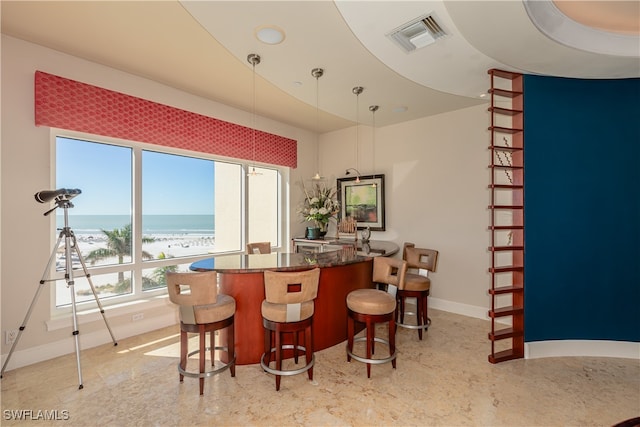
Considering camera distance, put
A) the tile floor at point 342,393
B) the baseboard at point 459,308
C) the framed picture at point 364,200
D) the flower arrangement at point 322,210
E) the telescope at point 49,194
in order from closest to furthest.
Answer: the tile floor at point 342,393
the telescope at point 49,194
the baseboard at point 459,308
the flower arrangement at point 322,210
the framed picture at point 364,200

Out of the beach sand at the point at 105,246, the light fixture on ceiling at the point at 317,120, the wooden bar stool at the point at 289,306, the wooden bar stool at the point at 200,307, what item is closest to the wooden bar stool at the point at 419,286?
the wooden bar stool at the point at 289,306

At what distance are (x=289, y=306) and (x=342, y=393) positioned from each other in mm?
818

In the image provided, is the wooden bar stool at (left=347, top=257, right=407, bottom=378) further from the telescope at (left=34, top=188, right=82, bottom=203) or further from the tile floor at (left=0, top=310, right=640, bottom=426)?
→ the telescope at (left=34, top=188, right=82, bottom=203)

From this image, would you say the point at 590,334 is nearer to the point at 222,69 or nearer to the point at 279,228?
the point at 279,228

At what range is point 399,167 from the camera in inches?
192

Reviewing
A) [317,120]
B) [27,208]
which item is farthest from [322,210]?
[27,208]

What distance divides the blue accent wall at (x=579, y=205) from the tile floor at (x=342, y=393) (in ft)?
1.48

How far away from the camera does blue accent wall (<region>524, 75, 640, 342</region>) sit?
2.97m


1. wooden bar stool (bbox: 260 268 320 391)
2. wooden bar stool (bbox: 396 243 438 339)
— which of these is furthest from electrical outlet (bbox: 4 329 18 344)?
wooden bar stool (bbox: 396 243 438 339)

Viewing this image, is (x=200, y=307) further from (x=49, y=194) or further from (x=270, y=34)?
(x=270, y=34)

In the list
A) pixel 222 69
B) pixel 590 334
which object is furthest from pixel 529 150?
pixel 222 69

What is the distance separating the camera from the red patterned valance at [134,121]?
296cm

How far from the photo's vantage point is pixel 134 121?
3.51 metres

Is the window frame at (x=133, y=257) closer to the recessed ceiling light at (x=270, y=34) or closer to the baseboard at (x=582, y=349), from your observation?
the recessed ceiling light at (x=270, y=34)
